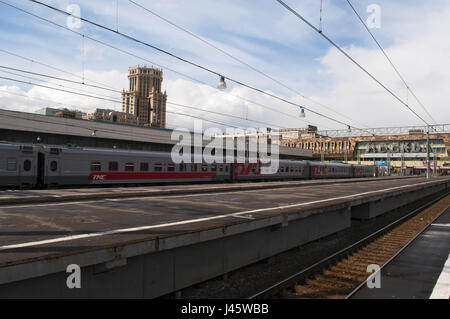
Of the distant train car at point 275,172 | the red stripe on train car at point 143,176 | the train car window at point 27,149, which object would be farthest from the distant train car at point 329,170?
the train car window at point 27,149

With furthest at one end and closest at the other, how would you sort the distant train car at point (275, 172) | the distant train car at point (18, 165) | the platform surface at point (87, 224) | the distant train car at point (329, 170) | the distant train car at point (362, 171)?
the distant train car at point (362, 171) → the distant train car at point (329, 170) → the distant train car at point (275, 172) → the distant train car at point (18, 165) → the platform surface at point (87, 224)

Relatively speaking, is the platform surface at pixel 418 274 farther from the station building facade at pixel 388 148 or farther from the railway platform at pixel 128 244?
the station building facade at pixel 388 148

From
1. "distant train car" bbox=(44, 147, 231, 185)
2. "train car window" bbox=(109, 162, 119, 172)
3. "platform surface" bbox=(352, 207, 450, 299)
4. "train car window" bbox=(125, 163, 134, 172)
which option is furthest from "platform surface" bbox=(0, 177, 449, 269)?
"train car window" bbox=(125, 163, 134, 172)

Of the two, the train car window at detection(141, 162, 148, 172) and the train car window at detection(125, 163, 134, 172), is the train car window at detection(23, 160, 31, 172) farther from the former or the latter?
the train car window at detection(141, 162, 148, 172)

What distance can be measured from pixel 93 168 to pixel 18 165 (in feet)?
14.7

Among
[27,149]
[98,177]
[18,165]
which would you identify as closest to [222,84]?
[98,177]

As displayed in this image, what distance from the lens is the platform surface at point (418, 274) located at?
835 cm

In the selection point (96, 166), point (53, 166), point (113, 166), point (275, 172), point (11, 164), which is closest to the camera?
point (11, 164)

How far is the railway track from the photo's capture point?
27.4 ft

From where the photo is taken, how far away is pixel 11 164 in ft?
63.0

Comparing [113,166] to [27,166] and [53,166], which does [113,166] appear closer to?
[53,166]
